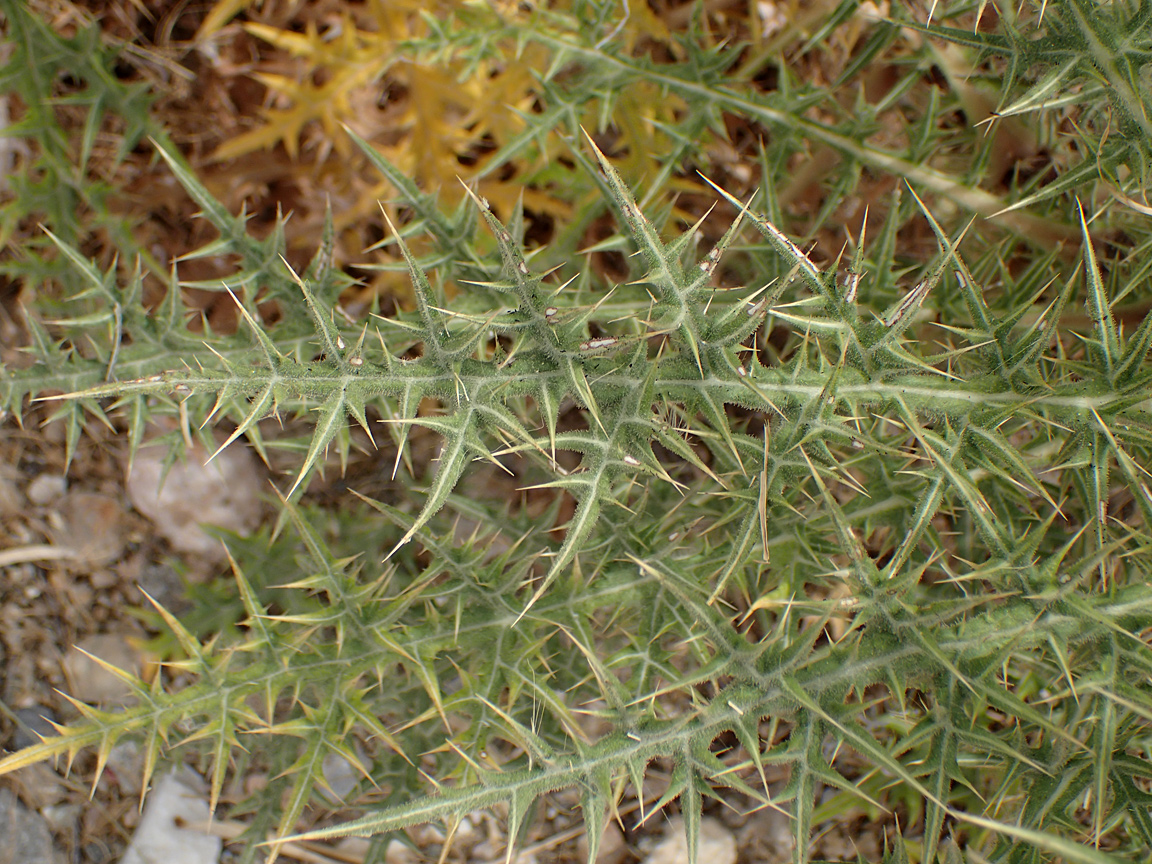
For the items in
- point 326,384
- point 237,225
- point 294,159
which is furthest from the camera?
point 294,159

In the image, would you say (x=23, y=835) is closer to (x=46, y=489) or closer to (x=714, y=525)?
(x=46, y=489)

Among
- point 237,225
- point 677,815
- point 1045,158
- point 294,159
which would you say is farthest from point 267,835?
point 1045,158


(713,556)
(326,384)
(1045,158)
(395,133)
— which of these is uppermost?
(1045,158)

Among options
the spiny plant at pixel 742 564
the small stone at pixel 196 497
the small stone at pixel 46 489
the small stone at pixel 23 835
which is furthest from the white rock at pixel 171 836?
the spiny plant at pixel 742 564

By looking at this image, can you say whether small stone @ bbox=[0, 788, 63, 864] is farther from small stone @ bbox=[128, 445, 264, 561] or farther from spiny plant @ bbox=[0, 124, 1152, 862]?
spiny plant @ bbox=[0, 124, 1152, 862]

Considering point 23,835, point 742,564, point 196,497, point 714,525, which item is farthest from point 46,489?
point 742,564

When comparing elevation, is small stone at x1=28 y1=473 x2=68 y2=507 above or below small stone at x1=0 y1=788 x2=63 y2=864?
above

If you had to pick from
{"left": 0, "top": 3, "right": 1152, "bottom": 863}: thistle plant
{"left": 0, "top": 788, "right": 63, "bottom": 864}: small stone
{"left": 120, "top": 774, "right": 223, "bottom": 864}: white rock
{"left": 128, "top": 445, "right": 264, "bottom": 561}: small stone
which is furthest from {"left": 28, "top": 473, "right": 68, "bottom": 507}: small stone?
{"left": 0, "top": 3, "right": 1152, "bottom": 863}: thistle plant

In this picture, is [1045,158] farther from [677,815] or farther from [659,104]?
[677,815]
